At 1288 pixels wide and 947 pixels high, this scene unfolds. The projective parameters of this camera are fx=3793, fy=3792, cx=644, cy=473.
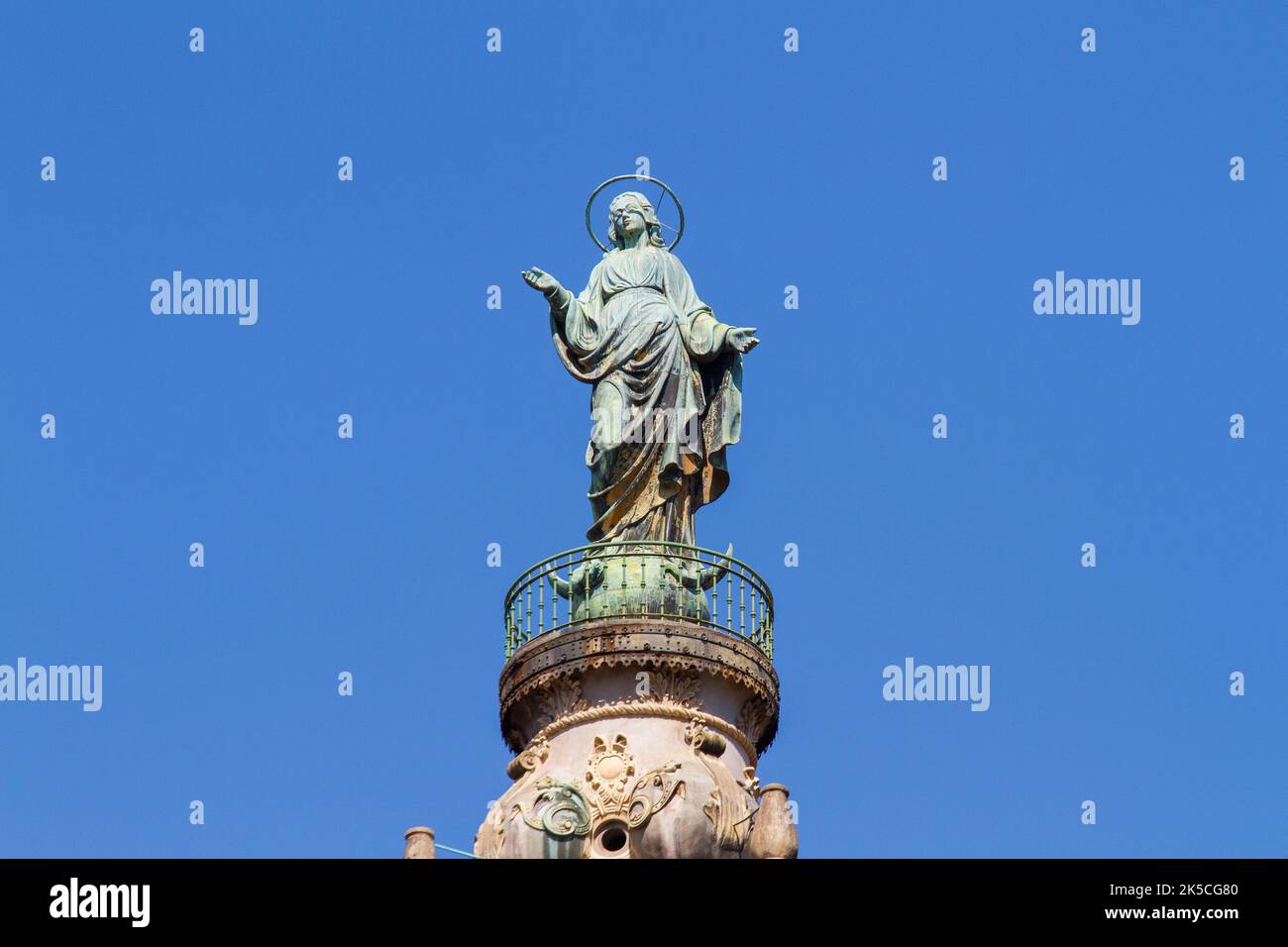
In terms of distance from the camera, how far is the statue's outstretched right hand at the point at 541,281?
2074 inches

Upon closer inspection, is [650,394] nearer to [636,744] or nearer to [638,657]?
[638,657]

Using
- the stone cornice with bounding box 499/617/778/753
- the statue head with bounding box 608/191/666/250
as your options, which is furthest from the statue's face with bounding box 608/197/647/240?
the stone cornice with bounding box 499/617/778/753

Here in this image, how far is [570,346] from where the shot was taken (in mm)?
53062

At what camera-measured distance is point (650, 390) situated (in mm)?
52594

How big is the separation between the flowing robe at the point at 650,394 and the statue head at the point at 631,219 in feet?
2.81

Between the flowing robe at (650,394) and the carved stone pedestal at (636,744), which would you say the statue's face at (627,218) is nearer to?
the flowing robe at (650,394)

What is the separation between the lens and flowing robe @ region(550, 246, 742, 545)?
52188mm

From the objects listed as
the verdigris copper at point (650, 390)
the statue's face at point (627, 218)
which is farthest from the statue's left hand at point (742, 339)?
the statue's face at point (627, 218)

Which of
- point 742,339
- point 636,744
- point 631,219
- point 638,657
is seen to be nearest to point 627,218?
point 631,219
